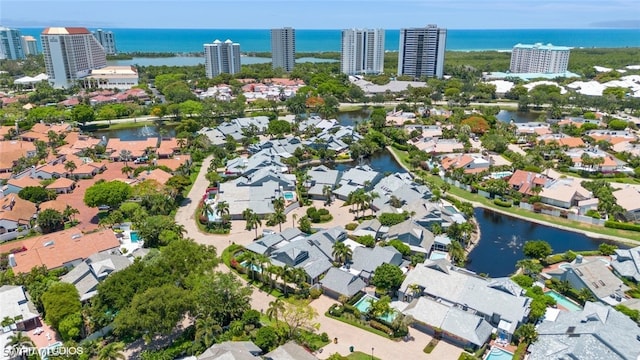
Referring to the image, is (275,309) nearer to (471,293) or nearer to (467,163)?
(471,293)

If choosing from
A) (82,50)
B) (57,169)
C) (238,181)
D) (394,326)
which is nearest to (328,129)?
(238,181)

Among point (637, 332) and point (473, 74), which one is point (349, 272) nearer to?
point (637, 332)

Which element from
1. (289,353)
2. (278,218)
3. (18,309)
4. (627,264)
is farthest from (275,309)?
(627,264)

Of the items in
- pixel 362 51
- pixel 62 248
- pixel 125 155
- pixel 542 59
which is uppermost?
pixel 362 51

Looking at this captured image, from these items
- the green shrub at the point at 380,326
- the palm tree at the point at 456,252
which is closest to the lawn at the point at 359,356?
the green shrub at the point at 380,326

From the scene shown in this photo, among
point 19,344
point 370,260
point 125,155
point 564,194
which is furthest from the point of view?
point 125,155

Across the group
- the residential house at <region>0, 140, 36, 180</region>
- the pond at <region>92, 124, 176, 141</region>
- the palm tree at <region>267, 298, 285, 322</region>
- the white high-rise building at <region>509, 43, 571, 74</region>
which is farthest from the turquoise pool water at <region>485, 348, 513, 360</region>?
the white high-rise building at <region>509, 43, 571, 74</region>
